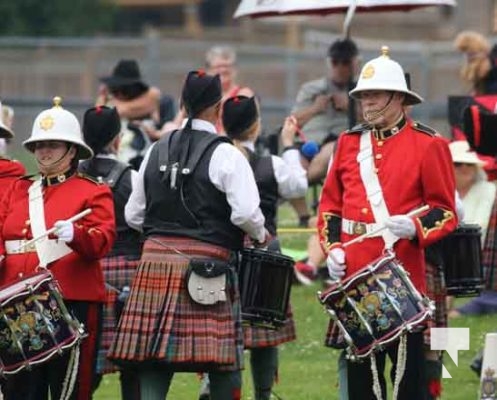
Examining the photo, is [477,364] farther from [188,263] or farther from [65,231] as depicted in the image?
[65,231]

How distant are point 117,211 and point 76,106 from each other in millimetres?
15559

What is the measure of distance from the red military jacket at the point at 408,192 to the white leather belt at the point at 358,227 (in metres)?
0.02

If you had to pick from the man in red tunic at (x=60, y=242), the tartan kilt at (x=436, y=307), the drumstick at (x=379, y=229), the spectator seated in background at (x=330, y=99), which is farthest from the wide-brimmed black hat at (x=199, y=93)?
the spectator seated in background at (x=330, y=99)

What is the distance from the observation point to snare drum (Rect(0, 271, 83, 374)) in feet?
29.3

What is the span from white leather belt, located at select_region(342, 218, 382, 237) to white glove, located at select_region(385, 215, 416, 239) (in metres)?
0.14

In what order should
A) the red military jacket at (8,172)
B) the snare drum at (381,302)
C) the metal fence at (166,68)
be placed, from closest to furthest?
the snare drum at (381,302)
the red military jacket at (8,172)
the metal fence at (166,68)

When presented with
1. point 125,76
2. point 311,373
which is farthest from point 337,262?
point 125,76

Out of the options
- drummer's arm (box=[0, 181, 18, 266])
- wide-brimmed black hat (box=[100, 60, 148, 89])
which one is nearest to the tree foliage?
wide-brimmed black hat (box=[100, 60, 148, 89])

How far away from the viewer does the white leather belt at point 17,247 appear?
925 cm

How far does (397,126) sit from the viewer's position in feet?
30.2

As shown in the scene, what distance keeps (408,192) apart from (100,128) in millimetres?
1980

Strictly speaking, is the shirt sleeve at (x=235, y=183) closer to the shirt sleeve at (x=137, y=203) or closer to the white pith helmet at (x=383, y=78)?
the shirt sleeve at (x=137, y=203)

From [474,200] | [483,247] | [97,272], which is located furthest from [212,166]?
[474,200]

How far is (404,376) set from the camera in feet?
30.0
